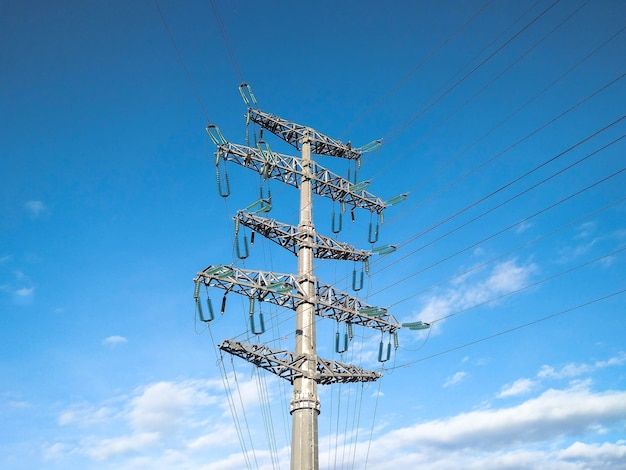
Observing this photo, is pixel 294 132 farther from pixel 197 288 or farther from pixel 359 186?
pixel 197 288

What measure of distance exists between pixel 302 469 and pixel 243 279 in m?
8.39

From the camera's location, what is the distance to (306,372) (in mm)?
24562

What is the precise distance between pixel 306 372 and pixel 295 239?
23.1 ft

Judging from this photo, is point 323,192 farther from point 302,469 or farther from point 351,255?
point 302,469

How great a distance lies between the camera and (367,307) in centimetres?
2773

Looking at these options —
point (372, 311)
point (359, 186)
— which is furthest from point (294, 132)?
point (372, 311)

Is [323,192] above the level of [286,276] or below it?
above

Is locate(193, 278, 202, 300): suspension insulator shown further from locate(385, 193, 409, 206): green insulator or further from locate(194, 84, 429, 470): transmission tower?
locate(385, 193, 409, 206): green insulator

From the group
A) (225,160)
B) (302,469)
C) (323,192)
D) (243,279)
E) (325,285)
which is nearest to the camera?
(302,469)

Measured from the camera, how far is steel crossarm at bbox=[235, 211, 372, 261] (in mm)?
27406

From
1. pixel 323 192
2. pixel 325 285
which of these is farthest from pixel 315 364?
pixel 323 192

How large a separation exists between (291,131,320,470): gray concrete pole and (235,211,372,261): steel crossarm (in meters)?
0.45

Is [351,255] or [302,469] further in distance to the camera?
[351,255]

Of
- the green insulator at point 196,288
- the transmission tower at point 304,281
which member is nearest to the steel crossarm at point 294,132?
the transmission tower at point 304,281
